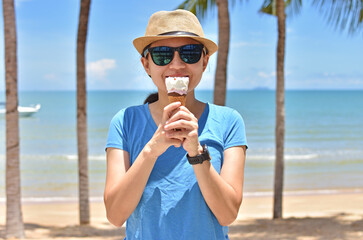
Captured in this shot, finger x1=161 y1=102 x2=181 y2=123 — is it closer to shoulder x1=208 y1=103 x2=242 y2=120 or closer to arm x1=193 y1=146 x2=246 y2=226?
arm x1=193 y1=146 x2=246 y2=226

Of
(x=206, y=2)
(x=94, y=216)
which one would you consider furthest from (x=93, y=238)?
(x=206, y=2)

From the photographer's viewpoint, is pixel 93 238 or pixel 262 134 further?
pixel 262 134

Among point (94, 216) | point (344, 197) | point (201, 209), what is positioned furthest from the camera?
point (344, 197)

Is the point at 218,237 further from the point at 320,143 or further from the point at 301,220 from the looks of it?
the point at 320,143

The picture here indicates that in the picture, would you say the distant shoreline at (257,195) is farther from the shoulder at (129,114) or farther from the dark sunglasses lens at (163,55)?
the dark sunglasses lens at (163,55)

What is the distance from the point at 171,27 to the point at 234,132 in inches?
17.9

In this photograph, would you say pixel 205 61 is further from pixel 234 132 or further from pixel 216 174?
pixel 216 174

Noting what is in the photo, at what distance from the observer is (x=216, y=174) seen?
1563 millimetres

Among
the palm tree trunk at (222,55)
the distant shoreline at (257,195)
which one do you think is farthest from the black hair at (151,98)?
the distant shoreline at (257,195)

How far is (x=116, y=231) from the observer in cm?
821

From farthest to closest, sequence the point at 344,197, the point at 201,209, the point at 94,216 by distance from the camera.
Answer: the point at 344,197 < the point at 94,216 < the point at 201,209

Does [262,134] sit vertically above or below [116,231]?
below

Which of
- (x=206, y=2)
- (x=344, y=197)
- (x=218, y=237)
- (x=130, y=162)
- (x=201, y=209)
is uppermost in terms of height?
(x=206, y=2)

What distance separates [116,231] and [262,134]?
2574 centimetres
